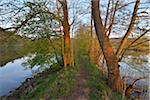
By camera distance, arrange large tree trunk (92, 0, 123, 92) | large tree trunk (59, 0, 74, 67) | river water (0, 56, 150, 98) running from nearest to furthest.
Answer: large tree trunk (92, 0, 123, 92) < large tree trunk (59, 0, 74, 67) < river water (0, 56, 150, 98)

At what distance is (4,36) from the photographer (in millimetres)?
9172

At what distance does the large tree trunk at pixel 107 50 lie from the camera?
29.2ft

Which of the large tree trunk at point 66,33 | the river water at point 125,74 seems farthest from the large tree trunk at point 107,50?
the large tree trunk at point 66,33

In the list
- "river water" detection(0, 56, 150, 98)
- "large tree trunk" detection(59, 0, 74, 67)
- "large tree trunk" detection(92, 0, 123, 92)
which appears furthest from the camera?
"river water" detection(0, 56, 150, 98)

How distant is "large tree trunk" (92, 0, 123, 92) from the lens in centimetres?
889

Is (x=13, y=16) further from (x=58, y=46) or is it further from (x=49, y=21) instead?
(x=58, y=46)

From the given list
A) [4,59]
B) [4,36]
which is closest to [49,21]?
[4,36]

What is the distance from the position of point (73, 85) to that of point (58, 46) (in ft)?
26.4

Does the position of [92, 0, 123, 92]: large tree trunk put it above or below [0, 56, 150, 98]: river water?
above

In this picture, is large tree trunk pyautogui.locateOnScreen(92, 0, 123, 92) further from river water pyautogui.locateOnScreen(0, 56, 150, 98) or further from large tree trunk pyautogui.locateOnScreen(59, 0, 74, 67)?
large tree trunk pyautogui.locateOnScreen(59, 0, 74, 67)

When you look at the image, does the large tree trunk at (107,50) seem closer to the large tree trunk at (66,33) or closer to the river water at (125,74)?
the river water at (125,74)

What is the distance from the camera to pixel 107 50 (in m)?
8.95

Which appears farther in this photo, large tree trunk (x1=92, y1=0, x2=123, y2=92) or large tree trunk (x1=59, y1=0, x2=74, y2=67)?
large tree trunk (x1=59, y1=0, x2=74, y2=67)

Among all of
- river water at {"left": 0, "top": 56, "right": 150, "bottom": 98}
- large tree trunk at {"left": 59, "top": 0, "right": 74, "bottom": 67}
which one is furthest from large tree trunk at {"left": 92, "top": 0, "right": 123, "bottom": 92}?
large tree trunk at {"left": 59, "top": 0, "right": 74, "bottom": 67}
